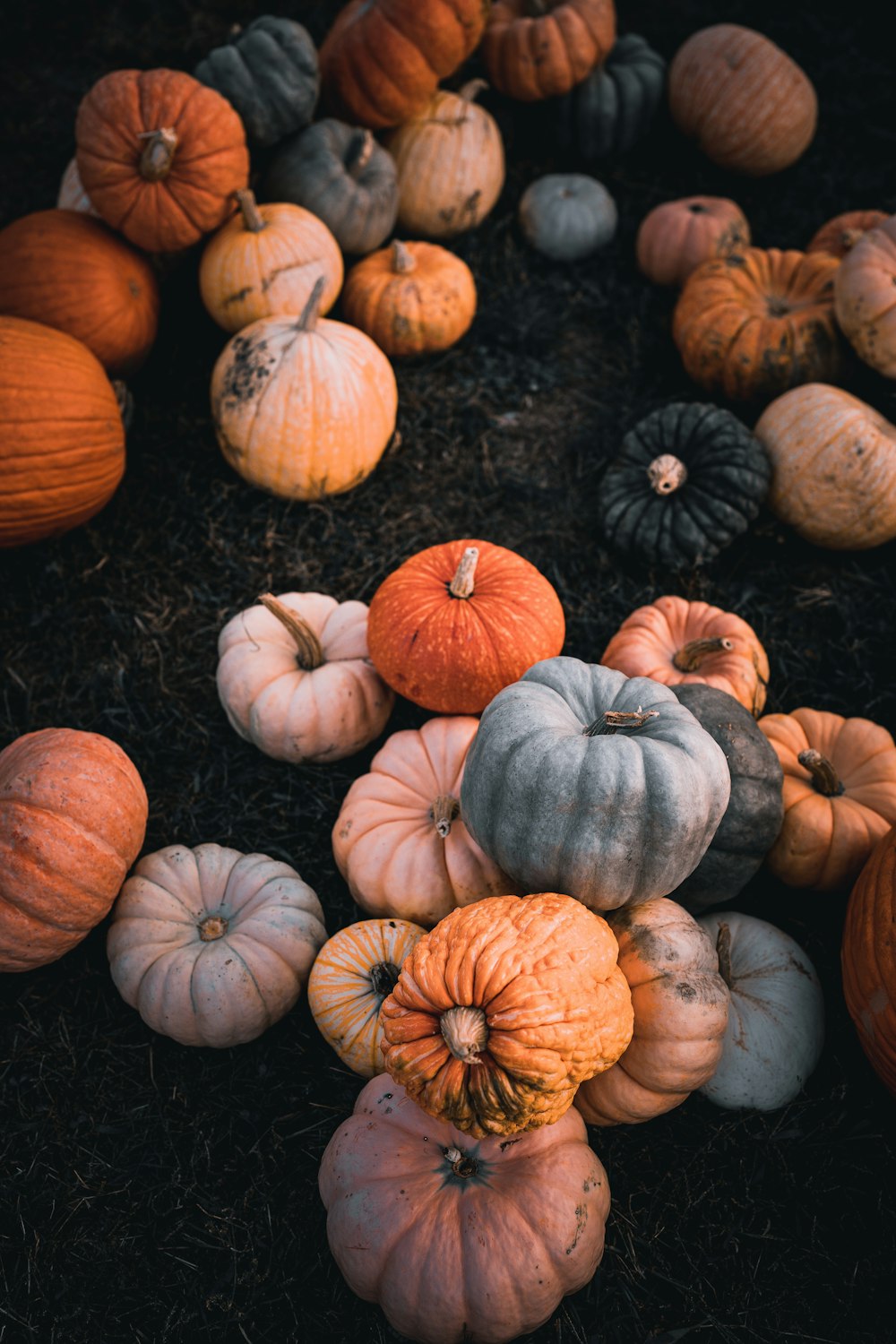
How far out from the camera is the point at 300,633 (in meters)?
3.37

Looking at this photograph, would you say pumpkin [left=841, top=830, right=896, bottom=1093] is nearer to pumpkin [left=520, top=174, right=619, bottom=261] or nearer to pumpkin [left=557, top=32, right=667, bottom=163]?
pumpkin [left=520, top=174, right=619, bottom=261]

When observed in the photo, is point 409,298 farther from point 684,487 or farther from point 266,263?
point 684,487

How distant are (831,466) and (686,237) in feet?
6.45

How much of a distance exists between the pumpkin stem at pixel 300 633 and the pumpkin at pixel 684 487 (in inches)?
60.5

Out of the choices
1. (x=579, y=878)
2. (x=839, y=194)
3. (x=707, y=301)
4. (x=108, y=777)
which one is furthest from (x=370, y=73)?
(x=579, y=878)

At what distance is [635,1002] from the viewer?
255 centimetres

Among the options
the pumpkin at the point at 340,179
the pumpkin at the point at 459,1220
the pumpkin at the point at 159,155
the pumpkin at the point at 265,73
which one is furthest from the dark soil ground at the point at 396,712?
the pumpkin at the point at 265,73

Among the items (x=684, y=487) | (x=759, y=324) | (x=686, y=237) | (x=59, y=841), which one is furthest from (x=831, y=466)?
(x=59, y=841)

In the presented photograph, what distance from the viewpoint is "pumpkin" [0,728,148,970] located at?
2.80m

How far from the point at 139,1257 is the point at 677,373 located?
454 cm

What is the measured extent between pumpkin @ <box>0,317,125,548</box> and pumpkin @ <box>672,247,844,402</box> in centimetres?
281

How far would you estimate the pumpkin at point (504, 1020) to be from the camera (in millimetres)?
2133

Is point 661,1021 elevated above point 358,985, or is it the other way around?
point 661,1021

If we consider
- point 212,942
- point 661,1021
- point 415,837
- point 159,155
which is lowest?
point 212,942
